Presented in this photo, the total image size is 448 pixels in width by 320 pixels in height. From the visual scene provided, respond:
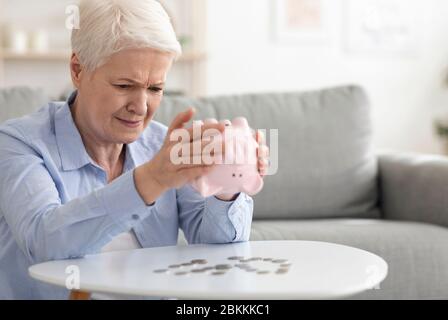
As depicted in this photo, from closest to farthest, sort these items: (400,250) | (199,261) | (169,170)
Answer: (169,170), (199,261), (400,250)

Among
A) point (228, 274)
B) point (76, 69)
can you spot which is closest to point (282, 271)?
point (228, 274)

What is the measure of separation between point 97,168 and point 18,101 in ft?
3.56

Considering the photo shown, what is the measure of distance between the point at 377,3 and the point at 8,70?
2440 mm

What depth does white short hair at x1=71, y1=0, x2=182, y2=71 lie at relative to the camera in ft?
3.99

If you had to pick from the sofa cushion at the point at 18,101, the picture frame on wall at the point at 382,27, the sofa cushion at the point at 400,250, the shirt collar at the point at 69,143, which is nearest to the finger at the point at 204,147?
the shirt collar at the point at 69,143

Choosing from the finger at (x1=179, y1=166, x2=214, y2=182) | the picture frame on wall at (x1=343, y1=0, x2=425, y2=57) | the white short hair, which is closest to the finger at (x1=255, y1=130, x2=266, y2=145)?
the finger at (x1=179, y1=166, x2=214, y2=182)

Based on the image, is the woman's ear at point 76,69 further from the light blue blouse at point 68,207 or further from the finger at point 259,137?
the finger at point 259,137

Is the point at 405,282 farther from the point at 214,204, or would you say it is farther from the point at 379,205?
Answer: the point at 214,204

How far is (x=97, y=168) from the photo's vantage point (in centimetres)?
136

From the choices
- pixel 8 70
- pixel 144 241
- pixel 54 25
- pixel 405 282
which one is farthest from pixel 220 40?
pixel 144 241

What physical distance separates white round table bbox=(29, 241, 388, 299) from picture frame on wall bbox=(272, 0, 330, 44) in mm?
3479

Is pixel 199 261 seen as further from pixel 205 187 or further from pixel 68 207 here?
pixel 68 207

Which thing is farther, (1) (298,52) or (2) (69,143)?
(1) (298,52)

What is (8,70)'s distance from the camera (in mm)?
4094
